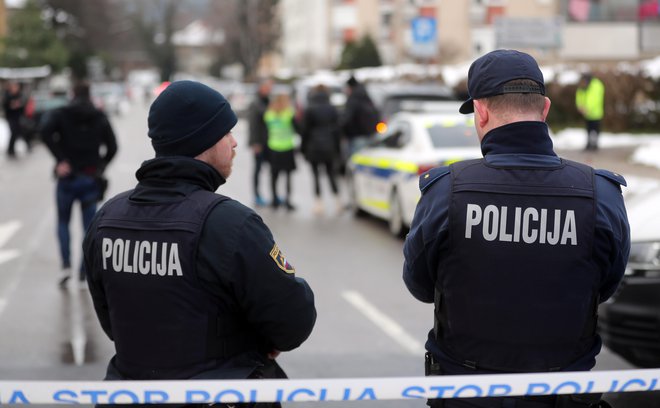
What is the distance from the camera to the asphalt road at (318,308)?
6.66m

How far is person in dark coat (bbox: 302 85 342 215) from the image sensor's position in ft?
47.8

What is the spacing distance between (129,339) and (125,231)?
1.07 ft

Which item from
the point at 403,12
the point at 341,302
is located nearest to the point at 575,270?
the point at 341,302

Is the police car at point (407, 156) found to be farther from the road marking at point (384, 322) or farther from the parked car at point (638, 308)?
the parked car at point (638, 308)

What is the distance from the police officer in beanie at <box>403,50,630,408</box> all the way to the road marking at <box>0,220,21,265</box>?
29.1 feet

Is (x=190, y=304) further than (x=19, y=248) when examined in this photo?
No

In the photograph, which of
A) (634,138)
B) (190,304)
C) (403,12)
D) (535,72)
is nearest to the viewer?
(190,304)

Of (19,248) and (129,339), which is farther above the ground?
(129,339)

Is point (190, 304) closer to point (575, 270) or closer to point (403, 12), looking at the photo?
point (575, 270)

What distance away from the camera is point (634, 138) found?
25.9m

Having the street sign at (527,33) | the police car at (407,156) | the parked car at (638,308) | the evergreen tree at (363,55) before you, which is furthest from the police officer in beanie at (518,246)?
the evergreen tree at (363,55)

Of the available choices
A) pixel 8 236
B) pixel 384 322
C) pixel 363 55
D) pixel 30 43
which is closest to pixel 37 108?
pixel 8 236

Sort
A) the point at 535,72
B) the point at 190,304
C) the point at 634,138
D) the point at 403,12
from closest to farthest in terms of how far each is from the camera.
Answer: the point at 190,304 → the point at 535,72 → the point at 634,138 → the point at 403,12

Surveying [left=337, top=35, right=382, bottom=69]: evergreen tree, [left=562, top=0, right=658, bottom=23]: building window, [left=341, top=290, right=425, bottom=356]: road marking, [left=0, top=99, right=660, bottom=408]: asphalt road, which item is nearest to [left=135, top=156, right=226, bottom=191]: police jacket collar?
[left=0, top=99, right=660, bottom=408]: asphalt road
